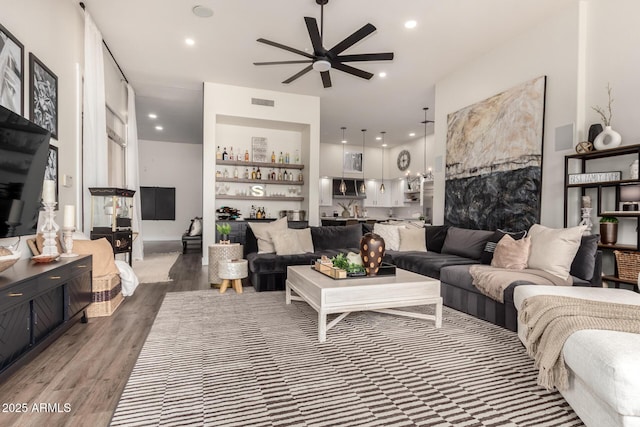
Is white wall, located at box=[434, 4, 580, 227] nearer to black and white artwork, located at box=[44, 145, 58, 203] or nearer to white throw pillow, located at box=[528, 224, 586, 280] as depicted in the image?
white throw pillow, located at box=[528, 224, 586, 280]

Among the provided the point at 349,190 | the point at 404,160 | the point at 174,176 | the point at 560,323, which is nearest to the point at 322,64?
the point at 560,323

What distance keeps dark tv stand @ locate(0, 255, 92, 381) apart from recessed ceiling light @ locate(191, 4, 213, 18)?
300cm

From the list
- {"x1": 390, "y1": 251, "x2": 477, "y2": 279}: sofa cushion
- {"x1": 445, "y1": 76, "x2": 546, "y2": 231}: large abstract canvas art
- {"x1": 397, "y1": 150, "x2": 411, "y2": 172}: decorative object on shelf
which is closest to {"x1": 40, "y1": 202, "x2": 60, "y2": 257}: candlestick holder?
{"x1": 390, "y1": 251, "x2": 477, "y2": 279}: sofa cushion

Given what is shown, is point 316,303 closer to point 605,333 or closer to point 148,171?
point 605,333

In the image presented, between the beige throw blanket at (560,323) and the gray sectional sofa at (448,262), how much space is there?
0.85 meters

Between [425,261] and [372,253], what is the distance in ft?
4.74

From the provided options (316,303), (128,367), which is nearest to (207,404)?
(128,367)

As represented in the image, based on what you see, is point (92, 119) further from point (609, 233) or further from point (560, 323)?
point (609, 233)

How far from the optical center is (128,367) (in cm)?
217

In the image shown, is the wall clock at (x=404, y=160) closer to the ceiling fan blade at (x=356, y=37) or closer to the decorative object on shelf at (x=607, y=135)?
the decorative object on shelf at (x=607, y=135)

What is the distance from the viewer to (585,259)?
3.11 meters

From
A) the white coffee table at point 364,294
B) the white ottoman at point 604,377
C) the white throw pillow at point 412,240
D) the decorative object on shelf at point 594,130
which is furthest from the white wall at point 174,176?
the white ottoman at point 604,377

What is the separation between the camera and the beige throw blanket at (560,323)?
1.69 m

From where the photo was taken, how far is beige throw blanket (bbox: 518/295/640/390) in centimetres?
169
